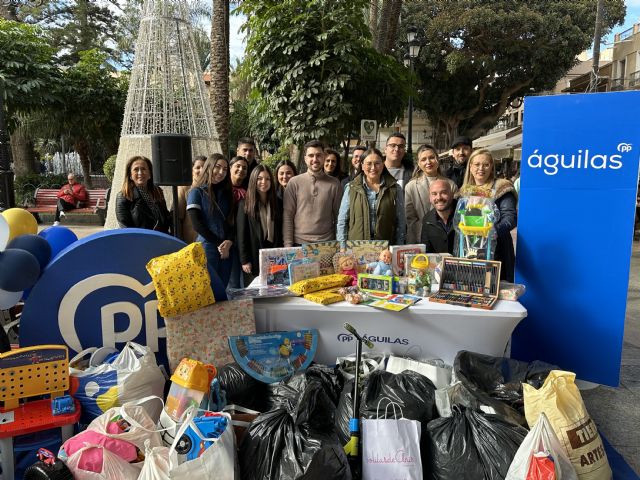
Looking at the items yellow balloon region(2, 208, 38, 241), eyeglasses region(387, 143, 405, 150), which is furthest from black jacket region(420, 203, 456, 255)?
yellow balloon region(2, 208, 38, 241)

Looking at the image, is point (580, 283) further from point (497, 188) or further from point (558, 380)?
point (558, 380)

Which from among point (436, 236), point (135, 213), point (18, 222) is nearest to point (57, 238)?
point (18, 222)

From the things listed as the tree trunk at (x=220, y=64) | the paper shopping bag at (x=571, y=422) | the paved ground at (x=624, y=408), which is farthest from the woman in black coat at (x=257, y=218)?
the tree trunk at (x=220, y=64)

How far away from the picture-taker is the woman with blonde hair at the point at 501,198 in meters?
3.53

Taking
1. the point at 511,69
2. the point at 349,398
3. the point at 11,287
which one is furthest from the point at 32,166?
the point at 511,69

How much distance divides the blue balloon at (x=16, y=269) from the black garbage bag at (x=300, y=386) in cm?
149

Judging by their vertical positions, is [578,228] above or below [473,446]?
above

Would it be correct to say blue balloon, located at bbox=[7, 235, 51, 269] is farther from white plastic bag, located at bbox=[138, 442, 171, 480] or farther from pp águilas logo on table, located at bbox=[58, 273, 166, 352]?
white plastic bag, located at bbox=[138, 442, 171, 480]

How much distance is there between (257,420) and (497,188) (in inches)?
96.5

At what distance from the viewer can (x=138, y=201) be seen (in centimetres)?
403

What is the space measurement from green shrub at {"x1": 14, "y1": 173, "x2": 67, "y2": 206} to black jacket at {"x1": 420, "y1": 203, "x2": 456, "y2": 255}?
1444 centimetres

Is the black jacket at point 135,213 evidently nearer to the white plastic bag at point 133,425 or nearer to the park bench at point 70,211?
the white plastic bag at point 133,425

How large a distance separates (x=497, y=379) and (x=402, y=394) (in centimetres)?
66

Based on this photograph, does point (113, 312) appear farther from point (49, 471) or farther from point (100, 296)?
point (49, 471)
